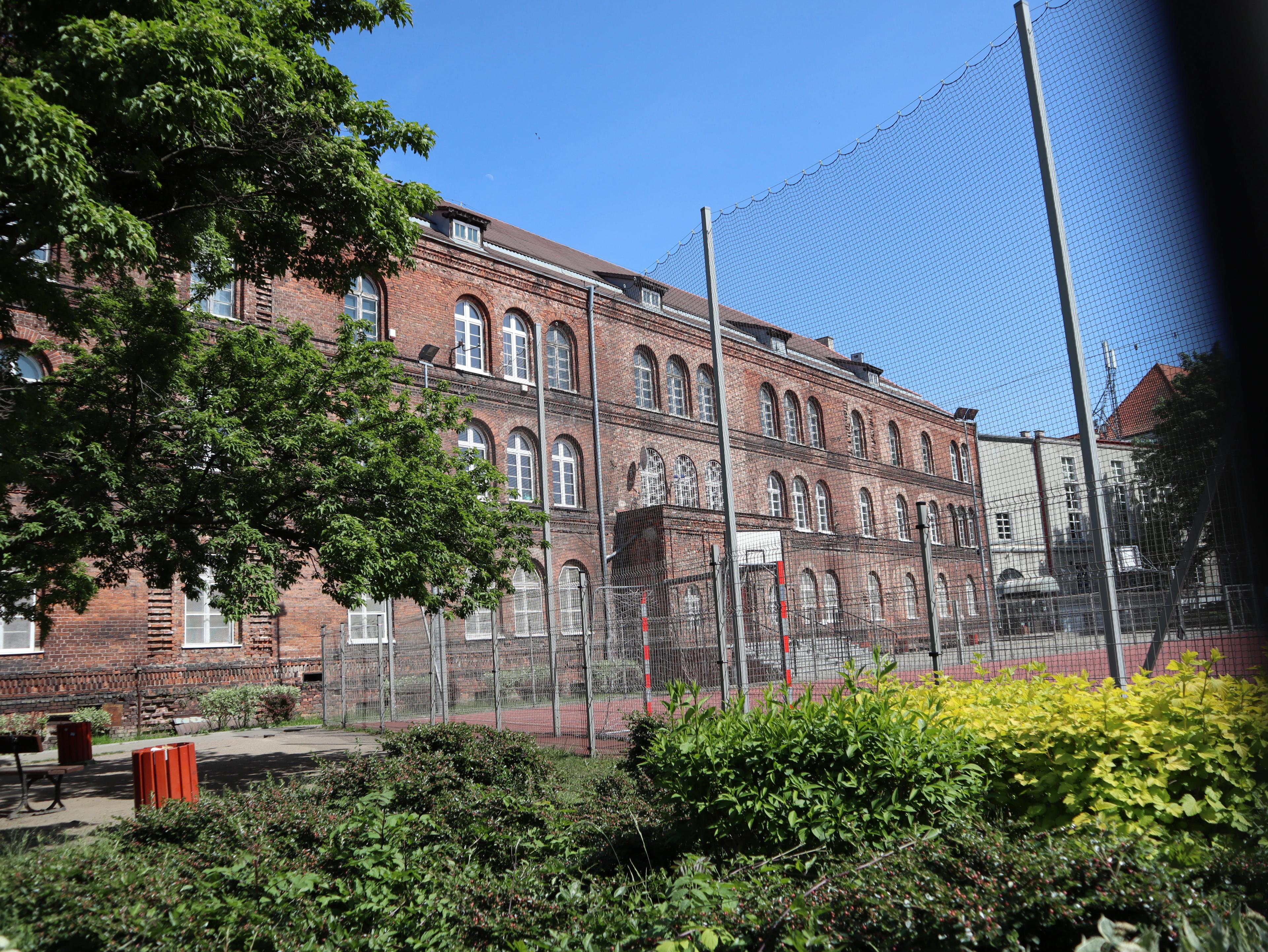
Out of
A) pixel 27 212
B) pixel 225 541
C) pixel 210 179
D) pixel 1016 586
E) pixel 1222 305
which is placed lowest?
pixel 1016 586

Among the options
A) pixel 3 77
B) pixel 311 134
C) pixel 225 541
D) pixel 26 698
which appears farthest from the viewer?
pixel 26 698

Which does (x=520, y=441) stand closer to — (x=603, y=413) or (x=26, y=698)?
(x=603, y=413)

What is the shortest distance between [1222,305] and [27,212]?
7.97 metres

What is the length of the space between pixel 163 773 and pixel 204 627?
13.6 m

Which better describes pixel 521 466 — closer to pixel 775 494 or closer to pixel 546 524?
pixel 546 524

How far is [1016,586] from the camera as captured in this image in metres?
7.04


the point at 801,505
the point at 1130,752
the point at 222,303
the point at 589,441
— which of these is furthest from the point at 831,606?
the point at 801,505

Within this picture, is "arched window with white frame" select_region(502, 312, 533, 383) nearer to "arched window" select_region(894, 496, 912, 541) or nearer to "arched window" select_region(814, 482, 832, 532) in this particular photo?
"arched window" select_region(814, 482, 832, 532)

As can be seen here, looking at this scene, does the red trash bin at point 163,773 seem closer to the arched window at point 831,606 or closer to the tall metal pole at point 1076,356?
the arched window at point 831,606

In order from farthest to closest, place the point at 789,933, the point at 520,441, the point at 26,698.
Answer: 1. the point at 520,441
2. the point at 26,698
3. the point at 789,933

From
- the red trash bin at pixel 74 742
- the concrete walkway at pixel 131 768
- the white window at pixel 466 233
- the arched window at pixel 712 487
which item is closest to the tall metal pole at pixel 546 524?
the concrete walkway at pixel 131 768

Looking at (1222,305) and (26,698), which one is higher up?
(1222,305)

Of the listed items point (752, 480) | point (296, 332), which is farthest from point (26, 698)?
point (752, 480)

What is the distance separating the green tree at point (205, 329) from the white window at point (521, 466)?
44.1 ft
